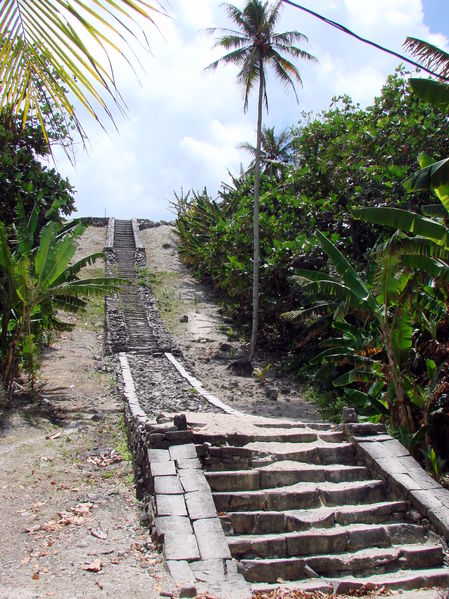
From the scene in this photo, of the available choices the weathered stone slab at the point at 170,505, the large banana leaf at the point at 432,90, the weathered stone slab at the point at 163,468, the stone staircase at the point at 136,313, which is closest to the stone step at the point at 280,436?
the weathered stone slab at the point at 163,468

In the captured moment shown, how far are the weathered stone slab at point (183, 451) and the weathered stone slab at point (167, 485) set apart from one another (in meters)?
0.50

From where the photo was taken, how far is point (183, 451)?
786 centimetres

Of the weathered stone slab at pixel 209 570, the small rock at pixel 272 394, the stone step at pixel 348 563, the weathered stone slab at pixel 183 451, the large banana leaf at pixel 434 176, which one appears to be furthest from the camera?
the small rock at pixel 272 394

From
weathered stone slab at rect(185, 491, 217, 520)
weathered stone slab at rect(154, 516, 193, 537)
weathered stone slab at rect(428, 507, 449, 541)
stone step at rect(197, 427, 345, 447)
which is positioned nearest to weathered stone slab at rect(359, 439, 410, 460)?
stone step at rect(197, 427, 345, 447)

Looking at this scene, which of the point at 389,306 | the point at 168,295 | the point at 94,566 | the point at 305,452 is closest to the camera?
the point at 94,566

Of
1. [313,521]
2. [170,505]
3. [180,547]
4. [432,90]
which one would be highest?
[432,90]

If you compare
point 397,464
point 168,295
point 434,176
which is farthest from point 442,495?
point 168,295

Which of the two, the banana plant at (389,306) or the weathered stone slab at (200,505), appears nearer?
the weathered stone slab at (200,505)

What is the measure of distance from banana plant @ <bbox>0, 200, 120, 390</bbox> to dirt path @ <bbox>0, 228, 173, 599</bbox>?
113 cm

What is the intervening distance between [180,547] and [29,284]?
8017mm

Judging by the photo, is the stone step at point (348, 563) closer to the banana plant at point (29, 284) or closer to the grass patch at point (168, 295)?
the banana plant at point (29, 284)

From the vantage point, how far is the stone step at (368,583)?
6.02 m

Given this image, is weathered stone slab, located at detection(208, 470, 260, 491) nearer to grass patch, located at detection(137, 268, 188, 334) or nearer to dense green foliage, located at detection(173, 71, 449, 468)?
dense green foliage, located at detection(173, 71, 449, 468)

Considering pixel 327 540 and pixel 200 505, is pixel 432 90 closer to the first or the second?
pixel 327 540
